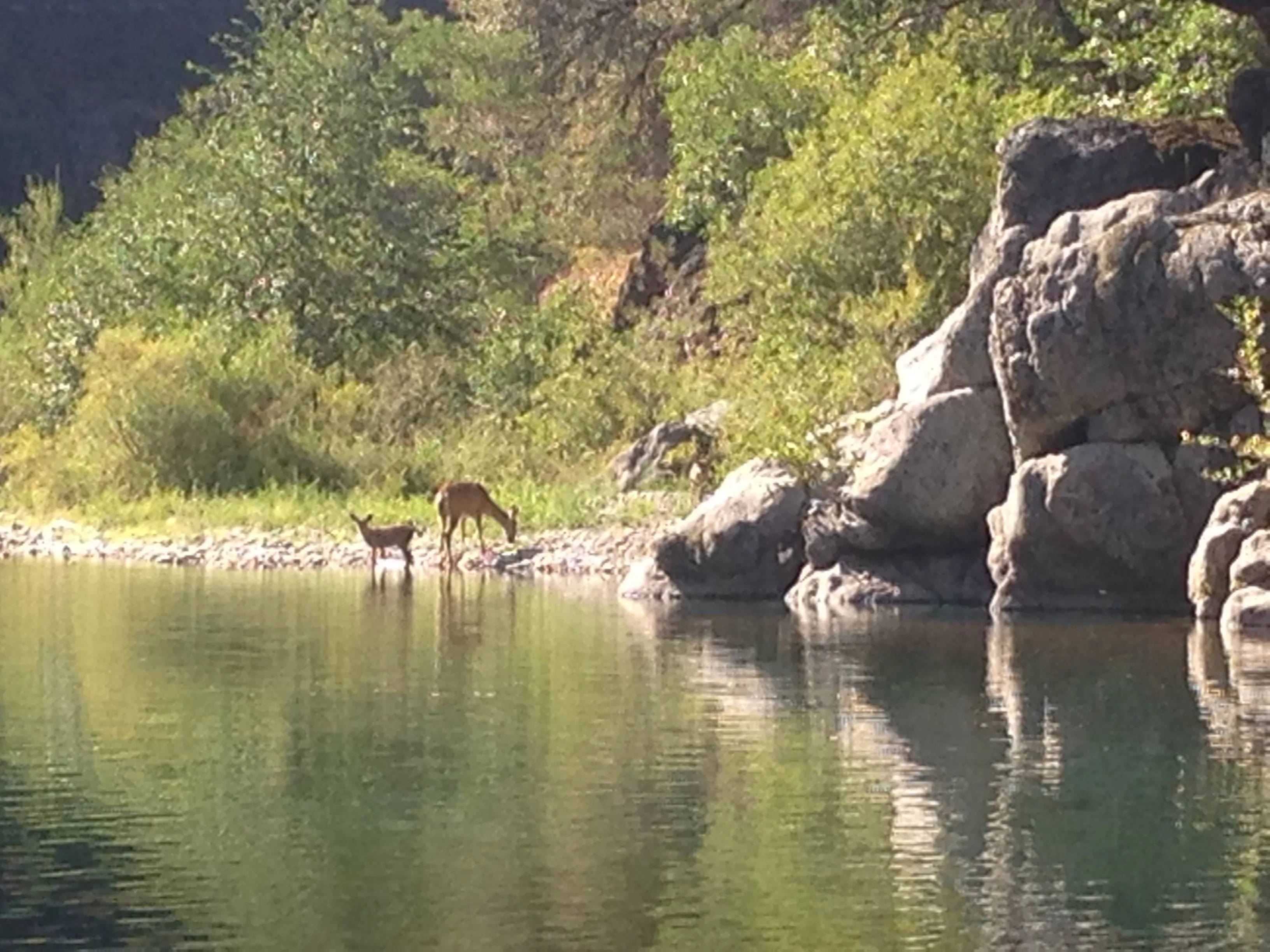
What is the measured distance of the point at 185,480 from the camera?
45562mm

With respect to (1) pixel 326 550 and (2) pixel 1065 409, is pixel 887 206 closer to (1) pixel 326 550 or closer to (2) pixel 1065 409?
(1) pixel 326 550

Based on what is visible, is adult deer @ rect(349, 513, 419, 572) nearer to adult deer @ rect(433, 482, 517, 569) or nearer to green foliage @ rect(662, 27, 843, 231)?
adult deer @ rect(433, 482, 517, 569)

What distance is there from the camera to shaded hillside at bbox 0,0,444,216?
96500mm

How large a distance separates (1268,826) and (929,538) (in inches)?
572

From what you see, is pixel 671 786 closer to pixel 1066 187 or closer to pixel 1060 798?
pixel 1060 798

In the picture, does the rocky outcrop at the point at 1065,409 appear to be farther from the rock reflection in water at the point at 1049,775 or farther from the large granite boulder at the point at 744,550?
the rock reflection in water at the point at 1049,775

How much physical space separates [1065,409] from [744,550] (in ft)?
15.8

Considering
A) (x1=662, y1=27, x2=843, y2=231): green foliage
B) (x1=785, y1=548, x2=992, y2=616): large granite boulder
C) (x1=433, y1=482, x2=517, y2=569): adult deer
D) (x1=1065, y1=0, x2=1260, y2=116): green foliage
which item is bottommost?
(x1=785, y1=548, x2=992, y2=616): large granite boulder

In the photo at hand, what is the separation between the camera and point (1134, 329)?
2703 cm

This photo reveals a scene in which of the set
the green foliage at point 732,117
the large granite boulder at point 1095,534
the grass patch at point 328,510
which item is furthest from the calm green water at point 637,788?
the green foliage at point 732,117

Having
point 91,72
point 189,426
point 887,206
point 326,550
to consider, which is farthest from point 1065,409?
point 91,72

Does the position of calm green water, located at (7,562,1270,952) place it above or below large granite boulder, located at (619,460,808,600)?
below

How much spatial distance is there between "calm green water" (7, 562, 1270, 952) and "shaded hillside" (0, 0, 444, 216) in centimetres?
7202

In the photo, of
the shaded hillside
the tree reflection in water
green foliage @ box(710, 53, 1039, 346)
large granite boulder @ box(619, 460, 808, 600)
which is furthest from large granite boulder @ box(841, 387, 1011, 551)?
the shaded hillside
